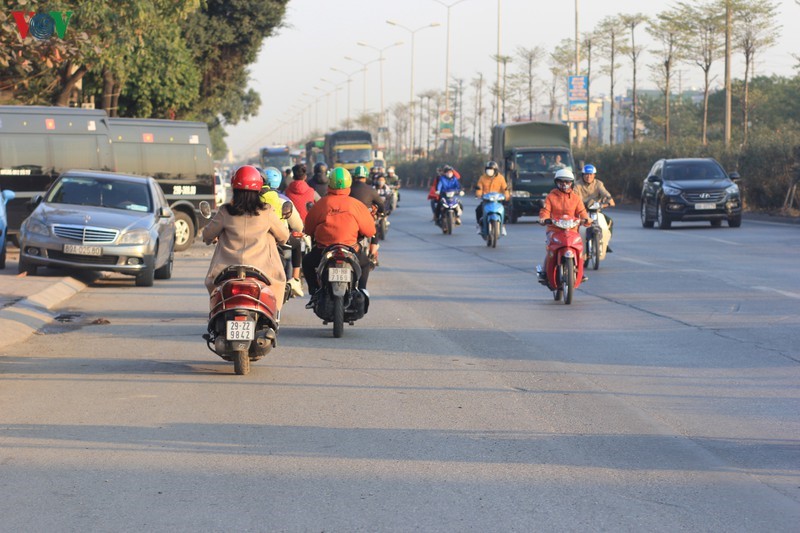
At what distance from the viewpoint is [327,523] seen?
554cm

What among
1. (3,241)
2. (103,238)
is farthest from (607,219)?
(3,241)

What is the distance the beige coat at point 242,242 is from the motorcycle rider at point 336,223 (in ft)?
7.41

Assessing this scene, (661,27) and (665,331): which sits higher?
(661,27)

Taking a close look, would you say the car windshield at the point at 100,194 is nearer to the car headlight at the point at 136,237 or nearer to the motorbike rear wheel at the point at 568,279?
the car headlight at the point at 136,237

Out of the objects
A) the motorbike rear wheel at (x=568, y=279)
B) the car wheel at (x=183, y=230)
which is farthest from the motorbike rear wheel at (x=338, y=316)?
the car wheel at (x=183, y=230)

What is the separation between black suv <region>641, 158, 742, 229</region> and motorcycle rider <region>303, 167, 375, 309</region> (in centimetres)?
1953

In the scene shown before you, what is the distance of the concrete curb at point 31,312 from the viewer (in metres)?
12.6

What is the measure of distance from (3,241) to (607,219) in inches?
390

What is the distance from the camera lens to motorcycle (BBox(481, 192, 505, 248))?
26078mm

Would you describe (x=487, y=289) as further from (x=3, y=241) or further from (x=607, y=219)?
(x=3, y=241)

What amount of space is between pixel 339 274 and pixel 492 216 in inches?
570

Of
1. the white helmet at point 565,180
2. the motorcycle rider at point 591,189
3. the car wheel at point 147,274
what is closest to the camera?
the white helmet at point 565,180

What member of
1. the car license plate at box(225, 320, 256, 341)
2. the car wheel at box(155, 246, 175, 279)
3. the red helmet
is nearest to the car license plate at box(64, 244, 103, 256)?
the car wheel at box(155, 246, 175, 279)

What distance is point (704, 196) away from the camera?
30.8 m
